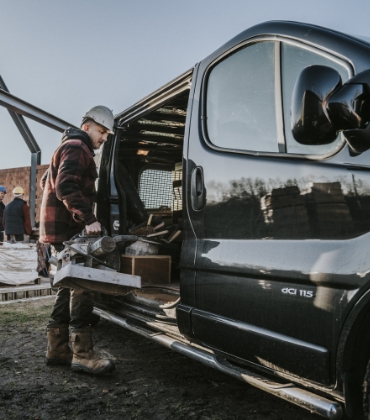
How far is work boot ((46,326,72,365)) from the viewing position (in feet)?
12.3

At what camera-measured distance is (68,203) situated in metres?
3.63

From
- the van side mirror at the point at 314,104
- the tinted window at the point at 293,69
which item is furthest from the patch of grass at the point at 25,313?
the van side mirror at the point at 314,104

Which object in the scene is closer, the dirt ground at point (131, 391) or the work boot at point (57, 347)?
the dirt ground at point (131, 391)

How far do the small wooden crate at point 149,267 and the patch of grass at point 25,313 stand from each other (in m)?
1.49

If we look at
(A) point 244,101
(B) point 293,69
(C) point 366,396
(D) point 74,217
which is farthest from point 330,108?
(D) point 74,217

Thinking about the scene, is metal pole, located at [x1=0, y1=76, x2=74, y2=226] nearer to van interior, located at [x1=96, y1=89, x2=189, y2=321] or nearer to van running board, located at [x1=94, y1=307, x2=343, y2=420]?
van interior, located at [x1=96, y1=89, x2=189, y2=321]

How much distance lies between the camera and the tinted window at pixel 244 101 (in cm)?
249

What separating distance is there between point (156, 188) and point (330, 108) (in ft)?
14.1

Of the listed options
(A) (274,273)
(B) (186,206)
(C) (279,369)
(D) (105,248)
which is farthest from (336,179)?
(D) (105,248)

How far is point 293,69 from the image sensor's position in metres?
2.37

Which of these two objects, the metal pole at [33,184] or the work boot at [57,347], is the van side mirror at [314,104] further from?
the metal pole at [33,184]

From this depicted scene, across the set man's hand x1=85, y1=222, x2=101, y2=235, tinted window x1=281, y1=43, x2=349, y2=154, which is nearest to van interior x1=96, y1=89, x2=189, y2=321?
man's hand x1=85, y1=222, x2=101, y2=235

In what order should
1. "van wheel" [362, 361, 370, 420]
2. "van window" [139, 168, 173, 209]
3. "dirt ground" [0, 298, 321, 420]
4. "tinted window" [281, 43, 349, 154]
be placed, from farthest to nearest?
"van window" [139, 168, 173, 209] → "dirt ground" [0, 298, 321, 420] → "tinted window" [281, 43, 349, 154] → "van wheel" [362, 361, 370, 420]

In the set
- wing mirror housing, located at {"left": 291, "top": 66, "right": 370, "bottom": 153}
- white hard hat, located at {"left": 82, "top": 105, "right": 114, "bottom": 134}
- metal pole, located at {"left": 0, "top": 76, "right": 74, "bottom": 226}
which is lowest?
wing mirror housing, located at {"left": 291, "top": 66, "right": 370, "bottom": 153}
